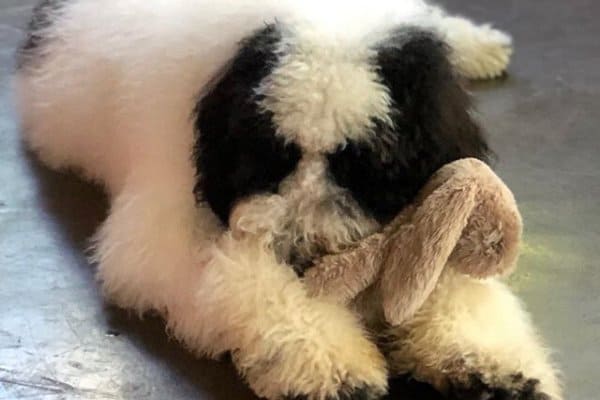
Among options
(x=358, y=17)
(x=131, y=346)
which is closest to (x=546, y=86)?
(x=358, y=17)

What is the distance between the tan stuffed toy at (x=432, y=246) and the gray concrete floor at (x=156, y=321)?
21 centimetres

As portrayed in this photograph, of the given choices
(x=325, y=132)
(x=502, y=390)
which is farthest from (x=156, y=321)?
(x=502, y=390)

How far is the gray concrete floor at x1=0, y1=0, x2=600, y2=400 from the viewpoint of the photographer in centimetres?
157

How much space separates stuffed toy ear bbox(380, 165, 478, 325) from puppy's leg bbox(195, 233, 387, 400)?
73mm

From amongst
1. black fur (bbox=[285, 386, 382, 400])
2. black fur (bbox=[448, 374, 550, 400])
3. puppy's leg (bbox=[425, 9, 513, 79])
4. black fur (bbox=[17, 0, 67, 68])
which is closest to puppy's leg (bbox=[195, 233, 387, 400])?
black fur (bbox=[285, 386, 382, 400])

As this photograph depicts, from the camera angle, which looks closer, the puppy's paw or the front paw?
the front paw

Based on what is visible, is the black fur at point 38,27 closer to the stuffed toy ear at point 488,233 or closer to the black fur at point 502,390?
the stuffed toy ear at point 488,233

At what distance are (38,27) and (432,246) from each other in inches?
36.4

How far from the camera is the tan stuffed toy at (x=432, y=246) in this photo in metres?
1.44

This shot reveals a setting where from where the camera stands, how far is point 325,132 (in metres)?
1.42

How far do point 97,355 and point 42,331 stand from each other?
11 centimetres

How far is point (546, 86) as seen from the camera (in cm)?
238

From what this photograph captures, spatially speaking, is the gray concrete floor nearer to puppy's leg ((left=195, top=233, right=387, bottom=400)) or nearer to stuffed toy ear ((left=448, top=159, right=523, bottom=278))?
puppy's leg ((left=195, top=233, right=387, bottom=400))

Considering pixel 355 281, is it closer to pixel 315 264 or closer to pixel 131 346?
pixel 315 264
